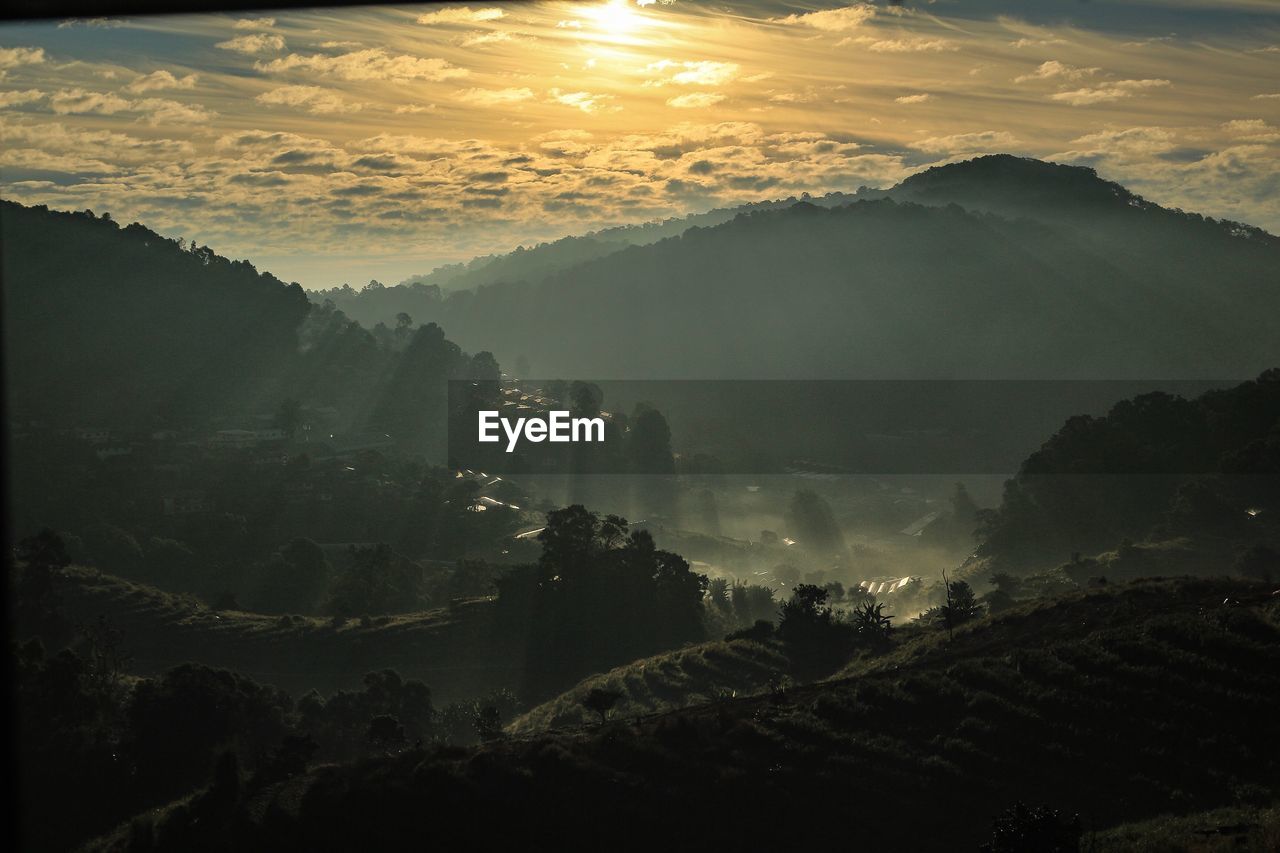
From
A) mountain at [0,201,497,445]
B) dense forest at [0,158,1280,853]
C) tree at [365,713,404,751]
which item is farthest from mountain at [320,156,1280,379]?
tree at [365,713,404,751]

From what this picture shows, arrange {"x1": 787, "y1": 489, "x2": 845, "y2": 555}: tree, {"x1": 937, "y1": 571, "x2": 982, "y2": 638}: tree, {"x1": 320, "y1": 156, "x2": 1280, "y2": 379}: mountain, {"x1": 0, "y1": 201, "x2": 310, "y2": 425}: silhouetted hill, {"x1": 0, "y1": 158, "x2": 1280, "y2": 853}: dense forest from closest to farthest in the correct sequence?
{"x1": 0, "y1": 158, "x2": 1280, "y2": 853}: dense forest
{"x1": 937, "y1": 571, "x2": 982, "y2": 638}: tree
{"x1": 787, "y1": 489, "x2": 845, "y2": 555}: tree
{"x1": 0, "y1": 201, "x2": 310, "y2": 425}: silhouetted hill
{"x1": 320, "y1": 156, "x2": 1280, "y2": 379}: mountain

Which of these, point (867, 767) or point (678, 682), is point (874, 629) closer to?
point (678, 682)

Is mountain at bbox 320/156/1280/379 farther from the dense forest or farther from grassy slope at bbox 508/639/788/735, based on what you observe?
grassy slope at bbox 508/639/788/735

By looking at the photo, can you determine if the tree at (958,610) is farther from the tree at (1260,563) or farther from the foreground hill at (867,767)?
the tree at (1260,563)

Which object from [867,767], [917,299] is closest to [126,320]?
[867,767]

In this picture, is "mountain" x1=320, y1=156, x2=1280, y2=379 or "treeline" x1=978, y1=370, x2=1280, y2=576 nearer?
"treeline" x1=978, y1=370, x2=1280, y2=576

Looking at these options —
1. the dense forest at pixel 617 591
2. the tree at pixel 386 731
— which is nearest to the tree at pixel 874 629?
the dense forest at pixel 617 591

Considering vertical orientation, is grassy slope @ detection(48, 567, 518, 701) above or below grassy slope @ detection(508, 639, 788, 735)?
below
